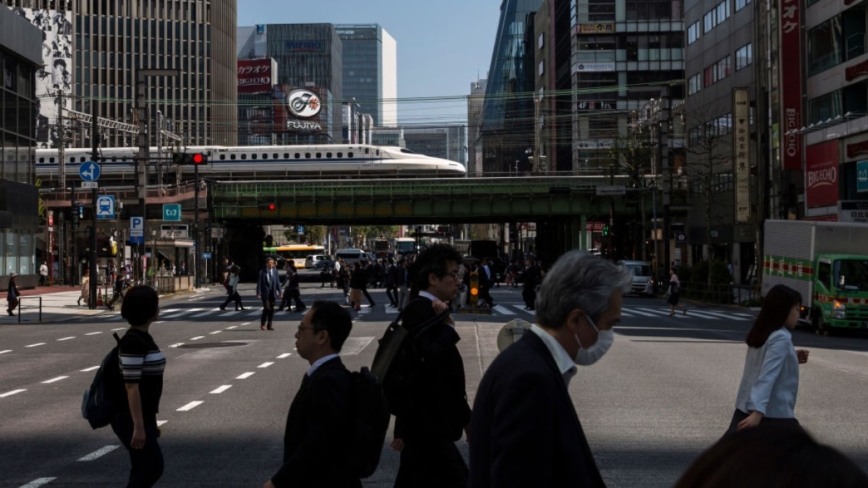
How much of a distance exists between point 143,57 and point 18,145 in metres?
90.1

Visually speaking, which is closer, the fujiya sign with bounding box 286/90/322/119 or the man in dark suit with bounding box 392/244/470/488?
the man in dark suit with bounding box 392/244/470/488

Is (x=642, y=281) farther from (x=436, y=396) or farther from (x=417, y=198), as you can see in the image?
(x=436, y=396)

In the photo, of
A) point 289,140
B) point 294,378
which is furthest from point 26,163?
point 289,140

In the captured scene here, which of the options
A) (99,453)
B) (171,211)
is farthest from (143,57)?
(99,453)

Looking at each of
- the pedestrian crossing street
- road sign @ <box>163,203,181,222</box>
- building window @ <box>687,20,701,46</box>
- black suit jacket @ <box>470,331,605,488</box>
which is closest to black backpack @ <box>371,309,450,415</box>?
black suit jacket @ <box>470,331,605,488</box>

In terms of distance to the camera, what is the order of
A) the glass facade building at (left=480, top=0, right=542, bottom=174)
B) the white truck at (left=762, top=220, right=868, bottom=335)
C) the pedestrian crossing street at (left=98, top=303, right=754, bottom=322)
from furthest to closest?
the glass facade building at (left=480, top=0, right=542, bottom=174)
the pedestrian crossing street at (left=98, top=303, right=754, bottom=322)
the white truck at (left=762, top=220, right=868, bottom=335)

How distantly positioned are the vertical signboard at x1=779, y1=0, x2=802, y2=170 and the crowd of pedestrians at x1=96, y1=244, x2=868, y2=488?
44.1 meters

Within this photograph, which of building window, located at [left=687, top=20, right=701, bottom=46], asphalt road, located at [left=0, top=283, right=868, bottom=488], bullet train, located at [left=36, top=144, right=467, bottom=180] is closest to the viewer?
asphalt road, located at [left=0, top=283, right=868, bottom=488]

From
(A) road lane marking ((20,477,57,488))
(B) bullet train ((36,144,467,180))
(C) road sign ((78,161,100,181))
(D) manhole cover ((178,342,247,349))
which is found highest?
(B) bullet train ((36,144,467,180))

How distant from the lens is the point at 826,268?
30641mm

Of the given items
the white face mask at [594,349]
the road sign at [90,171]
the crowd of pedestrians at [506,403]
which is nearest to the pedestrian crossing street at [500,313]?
the road sign at [90,171]

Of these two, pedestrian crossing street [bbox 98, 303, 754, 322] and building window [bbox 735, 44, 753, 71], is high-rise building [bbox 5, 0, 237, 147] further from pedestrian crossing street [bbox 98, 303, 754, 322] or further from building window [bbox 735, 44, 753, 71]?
pedestrian crossing street [bbox 98, 303, 754, 322]

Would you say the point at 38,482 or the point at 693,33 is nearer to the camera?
the point at 38,482

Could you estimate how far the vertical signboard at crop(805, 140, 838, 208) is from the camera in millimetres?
48125
